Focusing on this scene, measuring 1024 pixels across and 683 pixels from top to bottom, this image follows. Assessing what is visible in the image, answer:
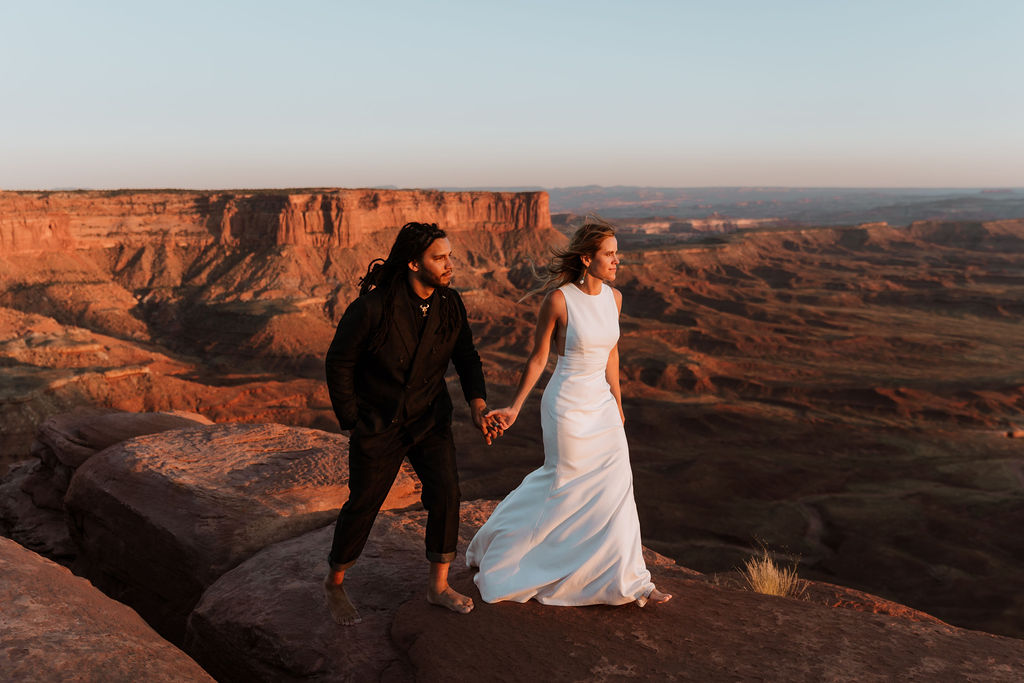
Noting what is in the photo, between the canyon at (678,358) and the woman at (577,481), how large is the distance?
34.9ft

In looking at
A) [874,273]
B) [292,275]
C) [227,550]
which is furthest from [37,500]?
[874,273]

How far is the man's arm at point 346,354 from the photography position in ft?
10.7

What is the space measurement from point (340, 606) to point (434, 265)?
6.39 ft

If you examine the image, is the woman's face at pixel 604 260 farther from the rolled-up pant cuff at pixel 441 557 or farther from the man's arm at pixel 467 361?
the rolled-up pant cuff at pixel 441 557

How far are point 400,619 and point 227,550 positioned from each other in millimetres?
2170

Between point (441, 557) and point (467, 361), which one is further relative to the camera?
point (467, 361)

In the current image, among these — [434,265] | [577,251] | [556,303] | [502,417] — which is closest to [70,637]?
[502,417]

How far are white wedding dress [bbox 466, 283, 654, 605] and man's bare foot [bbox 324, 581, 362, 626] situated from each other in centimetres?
71

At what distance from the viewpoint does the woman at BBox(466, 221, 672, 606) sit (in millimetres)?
3537

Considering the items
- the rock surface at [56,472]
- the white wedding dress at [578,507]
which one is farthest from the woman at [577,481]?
the rock surface at [56,472]

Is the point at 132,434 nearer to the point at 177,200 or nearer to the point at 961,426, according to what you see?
the point at 961,426

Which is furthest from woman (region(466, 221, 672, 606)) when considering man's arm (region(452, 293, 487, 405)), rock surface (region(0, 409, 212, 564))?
rock surface (region(0, 409, 212, 564))

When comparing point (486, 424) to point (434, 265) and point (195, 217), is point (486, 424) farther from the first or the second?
point (195, 217)

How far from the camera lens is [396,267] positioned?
11.2ft
